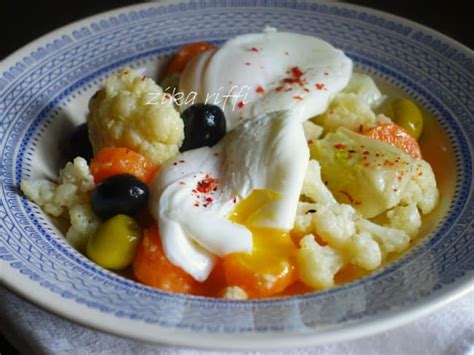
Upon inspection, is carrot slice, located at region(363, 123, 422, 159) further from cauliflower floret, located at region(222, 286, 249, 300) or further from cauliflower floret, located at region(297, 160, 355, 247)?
cauliflower floret, located at region(222, 286, 249, 300)

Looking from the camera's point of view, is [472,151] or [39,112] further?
[39,112]

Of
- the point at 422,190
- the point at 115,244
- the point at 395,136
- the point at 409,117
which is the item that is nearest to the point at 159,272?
the point at 115,244

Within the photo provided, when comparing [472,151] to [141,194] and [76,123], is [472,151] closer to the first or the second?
[141,194]

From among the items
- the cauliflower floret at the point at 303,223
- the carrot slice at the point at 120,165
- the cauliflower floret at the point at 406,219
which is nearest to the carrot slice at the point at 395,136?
the cauliflower floret at the point at 406,219

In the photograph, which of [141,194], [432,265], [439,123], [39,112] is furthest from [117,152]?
[439,123]

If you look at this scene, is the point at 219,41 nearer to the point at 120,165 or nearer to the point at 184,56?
the point at 184,56

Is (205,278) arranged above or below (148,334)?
below

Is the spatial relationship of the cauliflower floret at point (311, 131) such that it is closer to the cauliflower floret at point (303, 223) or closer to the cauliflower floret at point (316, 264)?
the cauliflower floret at point (303, 223)
